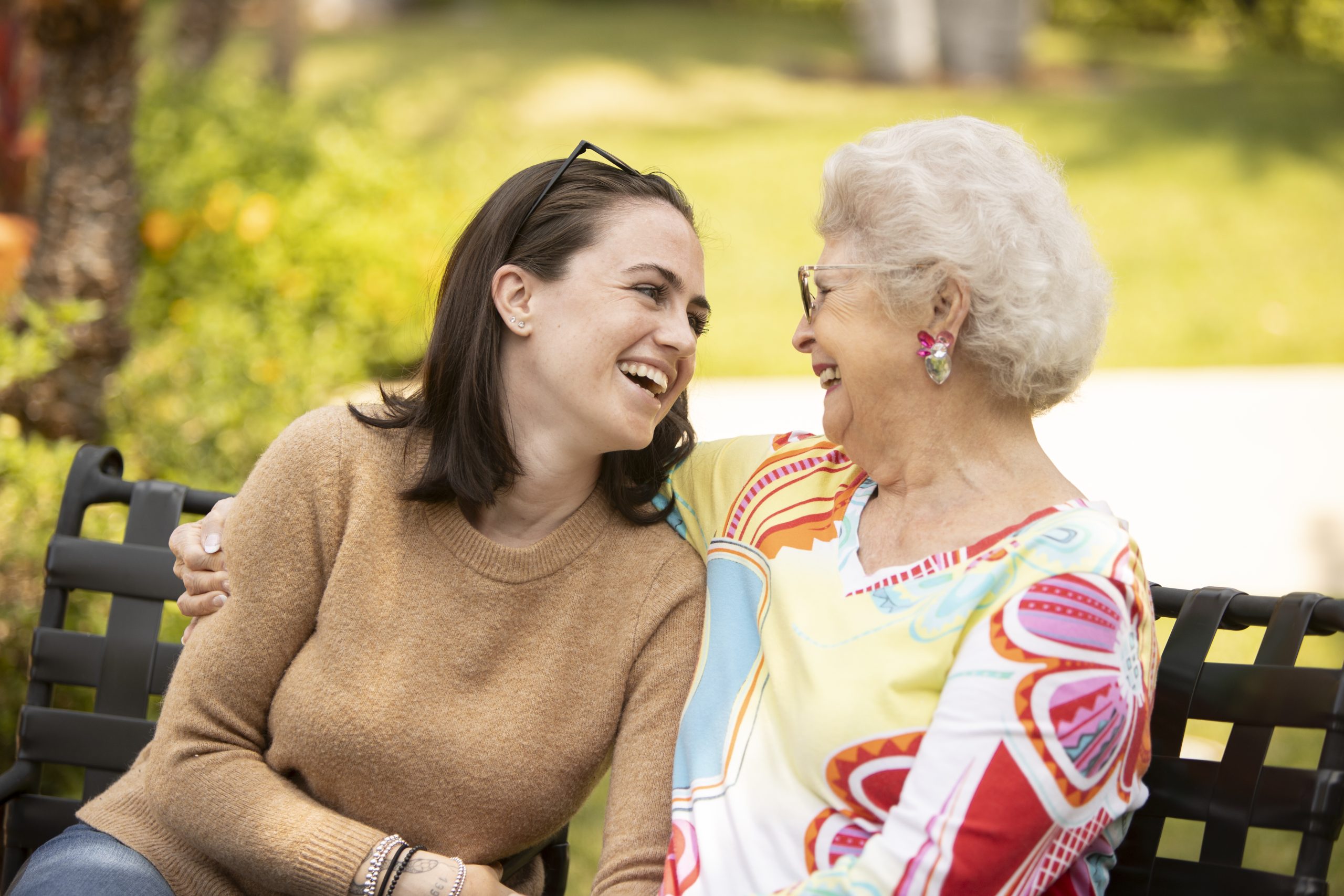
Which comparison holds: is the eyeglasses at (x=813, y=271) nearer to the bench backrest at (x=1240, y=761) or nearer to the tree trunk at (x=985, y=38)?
the bench backrest at (x=1240, y=761)

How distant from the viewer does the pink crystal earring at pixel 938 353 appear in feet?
6.68

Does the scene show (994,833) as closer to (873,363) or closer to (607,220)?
(873,363)

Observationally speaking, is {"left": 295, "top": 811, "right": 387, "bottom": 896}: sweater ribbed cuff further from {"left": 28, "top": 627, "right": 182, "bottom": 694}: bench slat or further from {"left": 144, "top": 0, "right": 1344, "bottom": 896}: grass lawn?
{"left": 144, "top": 0, "right": 1344, "bottom": 896}: grass lawn

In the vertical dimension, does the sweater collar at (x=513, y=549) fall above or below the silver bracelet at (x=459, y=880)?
above

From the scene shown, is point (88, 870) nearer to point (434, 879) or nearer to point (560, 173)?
Result: point (434, 879)

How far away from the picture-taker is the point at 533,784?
2148 mm

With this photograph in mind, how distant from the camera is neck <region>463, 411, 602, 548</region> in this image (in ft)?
7.50

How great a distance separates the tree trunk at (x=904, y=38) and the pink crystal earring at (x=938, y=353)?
41.8ft

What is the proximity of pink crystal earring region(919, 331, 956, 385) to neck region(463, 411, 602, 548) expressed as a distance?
63 centimetres

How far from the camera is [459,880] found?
6.83 ft

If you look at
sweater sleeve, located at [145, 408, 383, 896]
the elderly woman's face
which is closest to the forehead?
the elderly woman's face

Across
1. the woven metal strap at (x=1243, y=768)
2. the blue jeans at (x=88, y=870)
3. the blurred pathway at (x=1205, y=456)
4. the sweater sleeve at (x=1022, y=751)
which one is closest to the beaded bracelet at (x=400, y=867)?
the blue jeans at (x=88, y=870)

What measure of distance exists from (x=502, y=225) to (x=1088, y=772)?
135cm

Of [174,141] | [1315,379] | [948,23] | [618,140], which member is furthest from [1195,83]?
[174,141]
